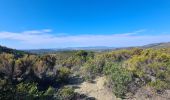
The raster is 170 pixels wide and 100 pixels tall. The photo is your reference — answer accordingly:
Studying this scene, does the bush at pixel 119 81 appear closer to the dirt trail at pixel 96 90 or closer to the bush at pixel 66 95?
the dirt trail at pixel 96 90

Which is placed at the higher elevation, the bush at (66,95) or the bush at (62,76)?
the bush at (62,76)

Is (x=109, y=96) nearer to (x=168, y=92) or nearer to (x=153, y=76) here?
(x=168, y=92)

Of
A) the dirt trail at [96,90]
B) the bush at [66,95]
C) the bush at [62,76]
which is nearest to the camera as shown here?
the bush at [66,95]

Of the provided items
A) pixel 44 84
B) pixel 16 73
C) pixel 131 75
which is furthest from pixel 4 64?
pixel 131 75

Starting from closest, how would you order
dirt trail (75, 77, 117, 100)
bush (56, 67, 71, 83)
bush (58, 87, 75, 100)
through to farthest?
bush (58, 87, 75, 100) → dirt trail (75, 77, 117, 100) → bush (56, 67, 71, 83)

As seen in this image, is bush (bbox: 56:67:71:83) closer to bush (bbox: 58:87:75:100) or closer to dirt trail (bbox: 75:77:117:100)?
dirt trail (bbox: 75:77:117:100)

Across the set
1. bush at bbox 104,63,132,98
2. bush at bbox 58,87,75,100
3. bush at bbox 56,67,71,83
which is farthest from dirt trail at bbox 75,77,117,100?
bush at bbox 56,67,71,83

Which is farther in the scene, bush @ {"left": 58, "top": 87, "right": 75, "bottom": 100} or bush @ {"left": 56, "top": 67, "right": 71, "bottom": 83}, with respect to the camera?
bush @ {"left": 56, "top": 67, "right": 71, "bottom": 83}

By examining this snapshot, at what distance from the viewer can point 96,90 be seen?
50.1ft

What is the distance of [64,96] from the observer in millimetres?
13078

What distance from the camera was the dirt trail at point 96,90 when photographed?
14.2 meters

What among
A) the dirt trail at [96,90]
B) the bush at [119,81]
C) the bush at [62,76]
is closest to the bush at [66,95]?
the dirt trail at [96,90]

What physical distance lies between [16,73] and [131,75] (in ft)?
26.7

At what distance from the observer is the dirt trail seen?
1417cm
